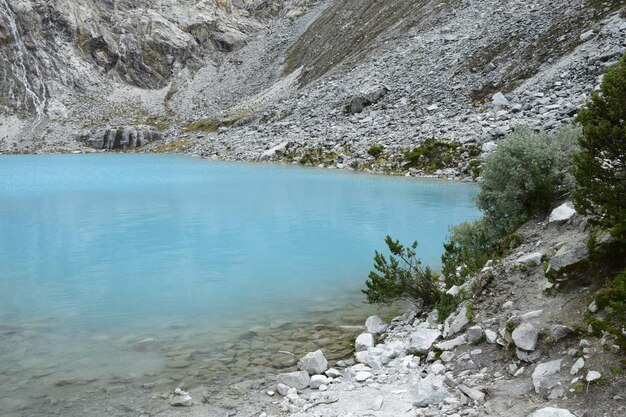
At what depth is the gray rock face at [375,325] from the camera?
33.6 ft

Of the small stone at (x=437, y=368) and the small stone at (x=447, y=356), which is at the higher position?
the small stone at (x=447, y=356)

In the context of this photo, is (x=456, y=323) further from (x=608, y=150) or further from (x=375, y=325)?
(x=608, y=150)

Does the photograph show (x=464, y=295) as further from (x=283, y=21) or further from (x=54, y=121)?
(x=283, y=21)

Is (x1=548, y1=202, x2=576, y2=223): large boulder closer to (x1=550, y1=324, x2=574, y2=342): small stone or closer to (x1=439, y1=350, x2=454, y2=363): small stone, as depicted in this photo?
(x1=550, y1=324, x2=574, y2=342): small stone

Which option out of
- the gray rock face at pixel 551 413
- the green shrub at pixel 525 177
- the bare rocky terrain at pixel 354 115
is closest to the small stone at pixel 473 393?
the bare rocky terrain at pixel 354 115

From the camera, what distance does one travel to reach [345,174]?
42.3 m

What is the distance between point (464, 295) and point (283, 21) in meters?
139

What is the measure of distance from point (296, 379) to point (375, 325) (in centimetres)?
268

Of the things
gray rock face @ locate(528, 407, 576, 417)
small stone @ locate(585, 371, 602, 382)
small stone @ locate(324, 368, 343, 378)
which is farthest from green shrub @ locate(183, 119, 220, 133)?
gray rock face @ locate(528, 407, 576, 417)

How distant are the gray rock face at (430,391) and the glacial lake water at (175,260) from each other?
4.48 meters

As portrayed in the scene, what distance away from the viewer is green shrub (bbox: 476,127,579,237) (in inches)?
458

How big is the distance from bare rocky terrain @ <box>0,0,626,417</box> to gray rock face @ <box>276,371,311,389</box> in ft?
0.21

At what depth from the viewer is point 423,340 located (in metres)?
8.85

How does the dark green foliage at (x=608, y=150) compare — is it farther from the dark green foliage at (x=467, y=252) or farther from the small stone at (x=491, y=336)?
the dark green foliage at (x=467, y=252)
